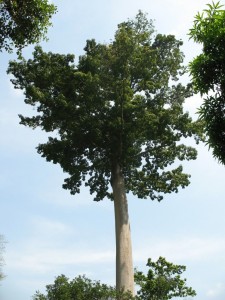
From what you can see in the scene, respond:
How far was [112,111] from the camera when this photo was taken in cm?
2033

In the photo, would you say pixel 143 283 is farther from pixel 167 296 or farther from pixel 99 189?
pixel 99 189

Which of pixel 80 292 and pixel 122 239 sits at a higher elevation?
pixel 122 239

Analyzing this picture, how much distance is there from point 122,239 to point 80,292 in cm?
502

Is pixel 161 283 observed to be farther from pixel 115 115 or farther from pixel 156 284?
pixel 115 115

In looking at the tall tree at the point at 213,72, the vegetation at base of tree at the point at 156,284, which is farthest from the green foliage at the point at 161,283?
the tall tree at the point at 213,72

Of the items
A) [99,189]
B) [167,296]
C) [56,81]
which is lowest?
[167,296]

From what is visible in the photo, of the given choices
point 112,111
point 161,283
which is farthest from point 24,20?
point 161,283

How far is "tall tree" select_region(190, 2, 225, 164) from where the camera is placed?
1080 cm

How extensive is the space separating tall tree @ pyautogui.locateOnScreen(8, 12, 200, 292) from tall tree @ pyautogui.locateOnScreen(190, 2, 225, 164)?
8613 mm

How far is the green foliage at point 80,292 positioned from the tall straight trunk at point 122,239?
2.47 meters

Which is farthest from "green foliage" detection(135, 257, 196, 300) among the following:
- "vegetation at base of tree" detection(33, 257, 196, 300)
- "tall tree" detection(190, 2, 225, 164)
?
"tall tree" detection(190, 2, 225, 164)

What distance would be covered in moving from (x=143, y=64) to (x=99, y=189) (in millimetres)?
7695

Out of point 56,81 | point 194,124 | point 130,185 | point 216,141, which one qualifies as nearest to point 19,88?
point 56,81

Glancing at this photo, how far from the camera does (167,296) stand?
21797 mm
